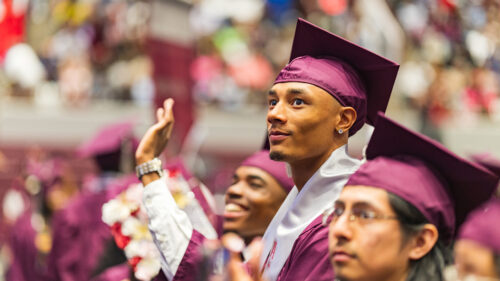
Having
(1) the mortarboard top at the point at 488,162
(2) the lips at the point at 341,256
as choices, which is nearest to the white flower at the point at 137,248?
(1) the mortarboard top at the point at 488,162

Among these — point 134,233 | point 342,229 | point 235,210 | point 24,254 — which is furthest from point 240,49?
point 342,229

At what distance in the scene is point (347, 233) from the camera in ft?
10.2

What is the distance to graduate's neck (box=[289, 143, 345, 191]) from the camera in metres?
3.94

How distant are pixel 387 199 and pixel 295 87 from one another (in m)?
0.88

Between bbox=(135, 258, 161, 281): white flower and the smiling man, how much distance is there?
0.72 meters

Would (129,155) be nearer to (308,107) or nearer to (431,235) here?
(308,107)

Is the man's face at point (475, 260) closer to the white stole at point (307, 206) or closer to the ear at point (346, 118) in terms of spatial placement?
the white stole at point (307, 206)

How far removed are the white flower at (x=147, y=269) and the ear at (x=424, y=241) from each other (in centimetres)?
166

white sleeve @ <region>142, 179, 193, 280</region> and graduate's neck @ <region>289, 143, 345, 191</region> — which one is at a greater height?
graduate's neck @ <region>289, 143, 345, 191</region>

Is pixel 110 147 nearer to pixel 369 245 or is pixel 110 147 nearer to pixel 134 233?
pixel 134 233

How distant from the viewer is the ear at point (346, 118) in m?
3.95

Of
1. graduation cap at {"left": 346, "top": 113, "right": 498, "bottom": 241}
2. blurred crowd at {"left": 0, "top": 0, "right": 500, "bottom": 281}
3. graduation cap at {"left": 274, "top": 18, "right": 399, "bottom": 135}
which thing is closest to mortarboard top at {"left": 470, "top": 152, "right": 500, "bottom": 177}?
graduation cap at {"left": 274, "top": 18, "right": 399, "bottom": 135}

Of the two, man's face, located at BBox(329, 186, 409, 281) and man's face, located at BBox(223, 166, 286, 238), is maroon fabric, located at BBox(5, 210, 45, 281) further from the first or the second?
man's face, located at BBox(329, 186, 409, 281)

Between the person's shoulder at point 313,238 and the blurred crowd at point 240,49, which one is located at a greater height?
the person's shoulder at point 313,238
